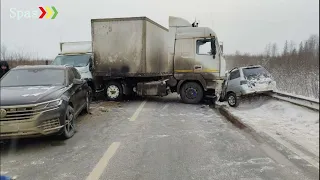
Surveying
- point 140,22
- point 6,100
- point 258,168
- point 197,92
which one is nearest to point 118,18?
point 140,22

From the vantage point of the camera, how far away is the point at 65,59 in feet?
46.3

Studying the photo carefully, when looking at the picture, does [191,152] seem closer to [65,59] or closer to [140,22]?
[140,22]

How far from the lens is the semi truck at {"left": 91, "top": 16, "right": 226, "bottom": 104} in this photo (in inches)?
459

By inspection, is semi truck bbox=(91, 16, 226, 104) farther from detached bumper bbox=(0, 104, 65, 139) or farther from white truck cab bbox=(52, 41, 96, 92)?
detached bumper bbox=(0, 104, 65, 139)

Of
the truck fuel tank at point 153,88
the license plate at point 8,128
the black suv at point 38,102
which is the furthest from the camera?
the truck fuel tank at point 153,88

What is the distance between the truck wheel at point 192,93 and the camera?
1205 cm

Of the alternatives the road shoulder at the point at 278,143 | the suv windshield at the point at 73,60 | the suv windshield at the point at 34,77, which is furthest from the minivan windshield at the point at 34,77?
the suv windshield at the point at 73,60

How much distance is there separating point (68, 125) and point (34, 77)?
165 cm

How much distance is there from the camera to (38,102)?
17.8 ft

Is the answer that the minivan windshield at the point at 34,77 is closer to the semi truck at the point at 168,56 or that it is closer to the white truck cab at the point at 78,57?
the semi truck at the point at 168,56

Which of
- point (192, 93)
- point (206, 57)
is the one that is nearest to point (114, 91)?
point (192, 93)

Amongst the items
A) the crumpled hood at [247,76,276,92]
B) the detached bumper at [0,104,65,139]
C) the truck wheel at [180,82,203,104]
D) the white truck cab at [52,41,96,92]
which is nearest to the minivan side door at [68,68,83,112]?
the detached bumper at [0,104,65,139]

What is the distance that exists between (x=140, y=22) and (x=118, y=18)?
882mm

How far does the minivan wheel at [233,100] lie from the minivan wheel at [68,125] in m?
6.37
